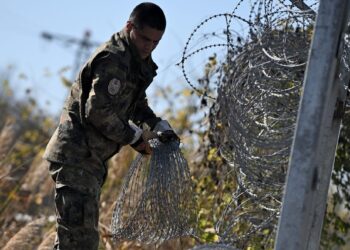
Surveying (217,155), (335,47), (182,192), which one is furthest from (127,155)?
(335,47)

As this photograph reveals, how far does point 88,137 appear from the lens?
5.52m

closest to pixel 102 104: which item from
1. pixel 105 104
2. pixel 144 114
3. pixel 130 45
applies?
pixel 105 104

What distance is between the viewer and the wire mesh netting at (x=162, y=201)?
5.77 m

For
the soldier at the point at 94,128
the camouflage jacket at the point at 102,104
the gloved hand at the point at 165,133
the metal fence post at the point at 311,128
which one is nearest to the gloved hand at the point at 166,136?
the gloved hand at the point at 165,133

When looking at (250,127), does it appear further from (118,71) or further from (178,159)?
(118,71)

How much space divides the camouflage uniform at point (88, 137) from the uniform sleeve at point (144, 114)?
0.34 metres

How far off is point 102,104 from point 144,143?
0.49 m

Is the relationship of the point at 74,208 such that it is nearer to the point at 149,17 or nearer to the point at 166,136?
the point at 166,136

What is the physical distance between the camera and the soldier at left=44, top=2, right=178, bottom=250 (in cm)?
538

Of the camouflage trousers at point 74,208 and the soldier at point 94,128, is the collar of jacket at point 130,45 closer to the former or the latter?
the soldier at point 94,128

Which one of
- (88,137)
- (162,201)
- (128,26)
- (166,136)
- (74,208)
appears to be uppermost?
(128,26)

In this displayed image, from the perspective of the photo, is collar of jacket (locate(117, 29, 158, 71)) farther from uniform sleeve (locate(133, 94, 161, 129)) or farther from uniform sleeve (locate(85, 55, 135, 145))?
uniform sleeve (locate(133, 94, 161, 129))

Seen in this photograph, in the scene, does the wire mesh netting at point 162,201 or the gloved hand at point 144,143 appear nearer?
the gloved hand at point 144,143

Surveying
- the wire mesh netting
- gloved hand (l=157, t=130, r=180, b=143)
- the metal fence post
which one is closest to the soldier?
gloved hand (l=157, t=130, r=180, b=143)
